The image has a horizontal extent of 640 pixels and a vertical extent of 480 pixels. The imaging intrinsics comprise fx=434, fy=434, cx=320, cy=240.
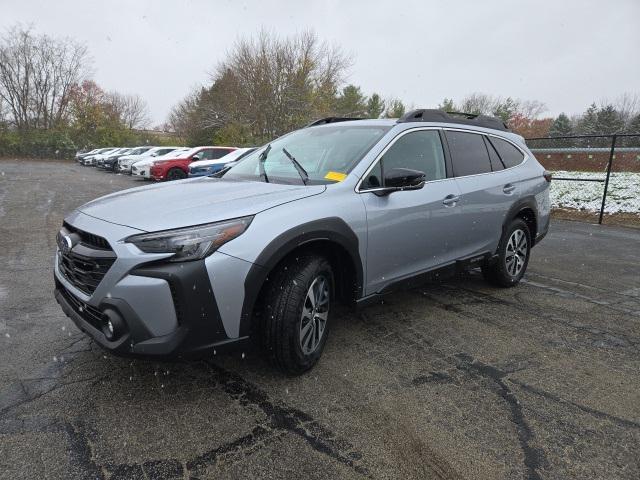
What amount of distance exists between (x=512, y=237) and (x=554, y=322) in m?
1.08

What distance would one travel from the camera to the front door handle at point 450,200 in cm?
363

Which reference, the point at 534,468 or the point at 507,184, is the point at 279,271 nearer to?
the point at 534,468

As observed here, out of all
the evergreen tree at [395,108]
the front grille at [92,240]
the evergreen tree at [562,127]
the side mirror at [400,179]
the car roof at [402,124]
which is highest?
the evergreen tree at [395,108]

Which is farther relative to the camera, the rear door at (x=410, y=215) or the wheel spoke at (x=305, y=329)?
the rear door at (x=410, y=215)

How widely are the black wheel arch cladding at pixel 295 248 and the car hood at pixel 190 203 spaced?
0.22 meters

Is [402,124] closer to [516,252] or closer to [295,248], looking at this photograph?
[295,248]

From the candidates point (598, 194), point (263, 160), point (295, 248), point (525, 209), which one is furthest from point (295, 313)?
point (598, 194)

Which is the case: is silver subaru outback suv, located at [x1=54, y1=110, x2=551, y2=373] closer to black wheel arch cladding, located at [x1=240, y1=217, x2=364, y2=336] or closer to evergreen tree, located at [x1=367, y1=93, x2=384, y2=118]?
black wheel arch cladding, located at [x1=240, y1=217, x2=364, y2=336]

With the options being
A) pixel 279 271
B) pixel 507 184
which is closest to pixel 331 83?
pixel 507 184

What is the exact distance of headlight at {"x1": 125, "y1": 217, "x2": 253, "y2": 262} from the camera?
2229mm

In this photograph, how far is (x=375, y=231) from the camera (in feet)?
10.0

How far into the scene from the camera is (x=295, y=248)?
2.62m

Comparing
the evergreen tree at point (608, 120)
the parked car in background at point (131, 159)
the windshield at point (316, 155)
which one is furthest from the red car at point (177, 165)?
the evergreen tree at point (608, 120)

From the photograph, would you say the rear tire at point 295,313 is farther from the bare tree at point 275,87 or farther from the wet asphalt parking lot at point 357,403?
the bare tree at point 275,87
